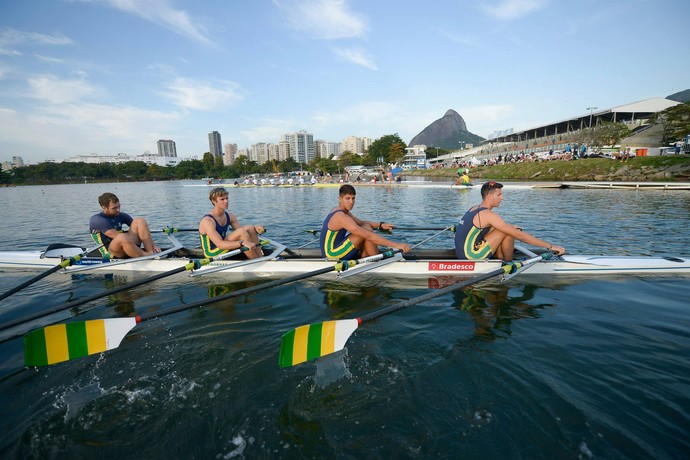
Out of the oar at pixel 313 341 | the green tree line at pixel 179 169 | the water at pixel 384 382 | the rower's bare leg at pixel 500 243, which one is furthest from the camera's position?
the green tree line at pixel 179 169

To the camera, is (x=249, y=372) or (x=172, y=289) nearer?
Result: (x=249, y=372)

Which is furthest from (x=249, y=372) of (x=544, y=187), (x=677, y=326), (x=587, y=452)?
(x=544, y=187)

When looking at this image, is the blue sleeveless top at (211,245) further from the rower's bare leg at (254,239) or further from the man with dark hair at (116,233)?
the man with dark hair at (116,233)

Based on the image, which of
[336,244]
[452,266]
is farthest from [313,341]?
[452,266]

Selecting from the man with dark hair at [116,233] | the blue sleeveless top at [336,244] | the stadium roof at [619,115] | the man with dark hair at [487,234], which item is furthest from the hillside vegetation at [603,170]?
the man with dark hair at [116,233]

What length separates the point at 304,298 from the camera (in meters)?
6.52

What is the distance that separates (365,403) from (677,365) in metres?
3.92

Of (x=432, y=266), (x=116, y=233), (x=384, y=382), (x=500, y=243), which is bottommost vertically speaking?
(x=384, y=382)

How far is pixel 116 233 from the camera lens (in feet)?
24.8

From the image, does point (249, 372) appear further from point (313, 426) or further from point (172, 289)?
point (172, 289)

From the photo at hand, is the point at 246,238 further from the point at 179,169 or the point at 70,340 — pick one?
→ the point at 179,169

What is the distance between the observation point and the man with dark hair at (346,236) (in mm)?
6465

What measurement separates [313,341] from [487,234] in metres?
4.75

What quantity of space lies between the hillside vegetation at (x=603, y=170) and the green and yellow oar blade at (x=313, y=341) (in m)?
43.4
